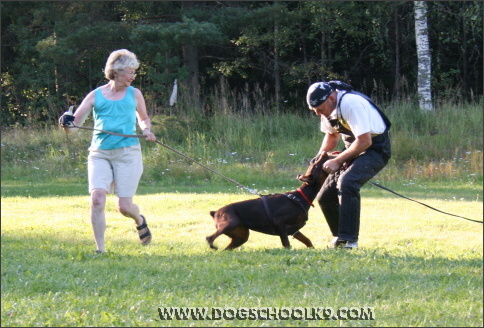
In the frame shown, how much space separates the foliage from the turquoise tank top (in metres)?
12.2

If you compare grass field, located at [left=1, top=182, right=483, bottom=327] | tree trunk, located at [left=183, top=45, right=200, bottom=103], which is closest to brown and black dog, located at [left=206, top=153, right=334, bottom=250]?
grass field, located at [left=1, top=182, right=483, bottom=327]

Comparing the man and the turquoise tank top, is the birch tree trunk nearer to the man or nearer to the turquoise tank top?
the man

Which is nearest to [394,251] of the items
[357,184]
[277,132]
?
[357,184]

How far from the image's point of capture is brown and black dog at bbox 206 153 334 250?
268 inches

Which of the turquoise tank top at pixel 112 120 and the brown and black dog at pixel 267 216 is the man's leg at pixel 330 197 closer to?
the brown and black dog at pixel 267 216

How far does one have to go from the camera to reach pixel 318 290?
5.03 meters

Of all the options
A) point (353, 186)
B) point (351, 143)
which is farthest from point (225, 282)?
point (351, 143)

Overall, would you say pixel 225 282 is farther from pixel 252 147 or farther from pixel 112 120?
pixel 252 147

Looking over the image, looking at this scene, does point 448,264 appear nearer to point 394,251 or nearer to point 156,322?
point 394,251

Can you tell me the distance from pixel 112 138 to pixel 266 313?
2.84 meters

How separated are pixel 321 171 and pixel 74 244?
2.68m

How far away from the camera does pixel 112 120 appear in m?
6.64

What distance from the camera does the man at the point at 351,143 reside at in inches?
259

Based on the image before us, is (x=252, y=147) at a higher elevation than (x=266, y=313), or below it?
below
